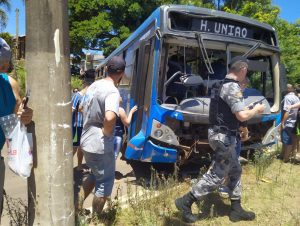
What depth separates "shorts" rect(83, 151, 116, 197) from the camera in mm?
4004

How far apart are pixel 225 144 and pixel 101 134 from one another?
1.48 metres

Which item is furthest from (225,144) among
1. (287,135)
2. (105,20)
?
(105,20)

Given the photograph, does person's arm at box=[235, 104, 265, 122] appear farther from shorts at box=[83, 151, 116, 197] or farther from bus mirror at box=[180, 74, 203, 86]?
bus mirror at box=[180, 74, 203, 86]

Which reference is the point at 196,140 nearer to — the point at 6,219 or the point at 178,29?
the point at 178,29

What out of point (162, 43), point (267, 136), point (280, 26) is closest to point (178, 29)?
point (162, 43)

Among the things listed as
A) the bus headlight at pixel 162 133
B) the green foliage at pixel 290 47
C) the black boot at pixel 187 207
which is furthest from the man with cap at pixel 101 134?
the green foliage at pixel 290 47

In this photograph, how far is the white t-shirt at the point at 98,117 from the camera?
3934 mm

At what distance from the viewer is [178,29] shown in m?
6.12

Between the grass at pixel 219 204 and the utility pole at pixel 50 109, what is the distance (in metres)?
1.31

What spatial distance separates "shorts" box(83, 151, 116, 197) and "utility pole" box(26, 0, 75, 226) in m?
0.89

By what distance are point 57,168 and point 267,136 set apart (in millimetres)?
5018

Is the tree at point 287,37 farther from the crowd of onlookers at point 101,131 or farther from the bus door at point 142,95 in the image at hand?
the crowd of onlookers at point 101,131

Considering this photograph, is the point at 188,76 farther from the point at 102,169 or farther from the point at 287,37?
the point at 287,37

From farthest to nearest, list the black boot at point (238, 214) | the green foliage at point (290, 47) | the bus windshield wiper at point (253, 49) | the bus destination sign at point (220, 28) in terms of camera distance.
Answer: the green foliage at point (290, 47) < the bus windshield wiper at point (253, 49) < the bus destination sign at point (220, 28) < the black boot at point (238, 214)
